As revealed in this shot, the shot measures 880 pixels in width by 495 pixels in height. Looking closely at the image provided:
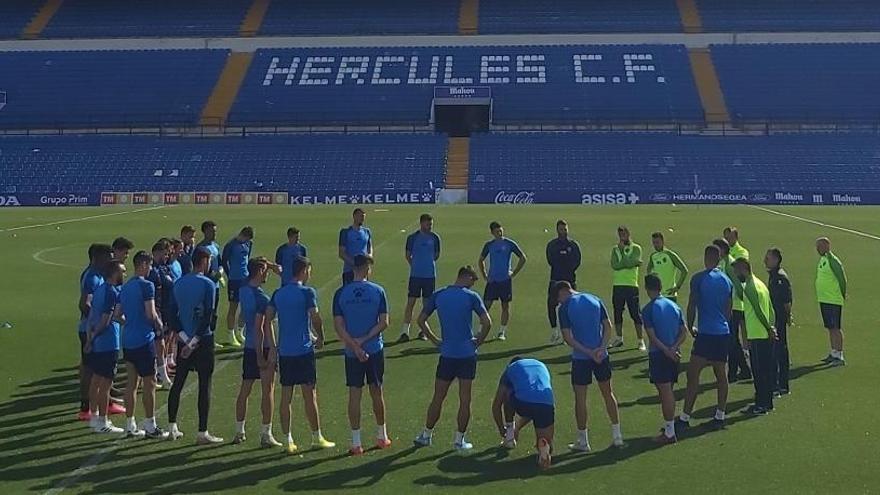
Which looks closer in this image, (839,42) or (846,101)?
(846,101)

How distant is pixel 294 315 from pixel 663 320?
389cm

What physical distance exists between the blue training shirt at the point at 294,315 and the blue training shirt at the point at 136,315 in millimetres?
1531

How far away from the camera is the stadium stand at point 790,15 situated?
6938cm

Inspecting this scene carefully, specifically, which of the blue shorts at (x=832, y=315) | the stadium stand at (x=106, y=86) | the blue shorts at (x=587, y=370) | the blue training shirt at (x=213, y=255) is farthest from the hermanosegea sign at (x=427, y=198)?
the blue shorts at (x=587, y=370)

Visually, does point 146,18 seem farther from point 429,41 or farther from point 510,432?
point 510,432

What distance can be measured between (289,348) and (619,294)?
6923 mm

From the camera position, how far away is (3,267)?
24.4m

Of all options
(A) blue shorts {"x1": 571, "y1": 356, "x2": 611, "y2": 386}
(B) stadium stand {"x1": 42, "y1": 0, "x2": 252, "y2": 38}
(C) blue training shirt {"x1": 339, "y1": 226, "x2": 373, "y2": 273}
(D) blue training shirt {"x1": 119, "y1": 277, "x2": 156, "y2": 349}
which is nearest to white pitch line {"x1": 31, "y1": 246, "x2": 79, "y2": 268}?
(C) blue training shirt {"x1": 339, "y1": 226, "x2": 373, "y2": 273}

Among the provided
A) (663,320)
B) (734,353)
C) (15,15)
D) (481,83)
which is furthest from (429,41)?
(663,320)

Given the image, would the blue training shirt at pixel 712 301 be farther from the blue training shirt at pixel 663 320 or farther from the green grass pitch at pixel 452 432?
the green grass pitch at pixel 452 432

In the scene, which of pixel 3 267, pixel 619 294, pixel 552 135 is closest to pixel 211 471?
pixel 619 294

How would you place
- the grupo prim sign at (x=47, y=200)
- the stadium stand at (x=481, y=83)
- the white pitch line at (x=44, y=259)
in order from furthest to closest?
the stadium stand at (x=481, y=83), the grupo prim sign at (x=47, y=200), the white pitch line at (x=44, y=259)

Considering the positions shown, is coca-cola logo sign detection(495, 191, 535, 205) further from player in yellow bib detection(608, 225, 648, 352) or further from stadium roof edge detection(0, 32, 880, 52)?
player in yellow bib detection(608, 225, 648, 352)

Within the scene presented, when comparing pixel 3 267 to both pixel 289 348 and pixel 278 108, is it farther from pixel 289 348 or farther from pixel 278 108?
pixel 278 108
